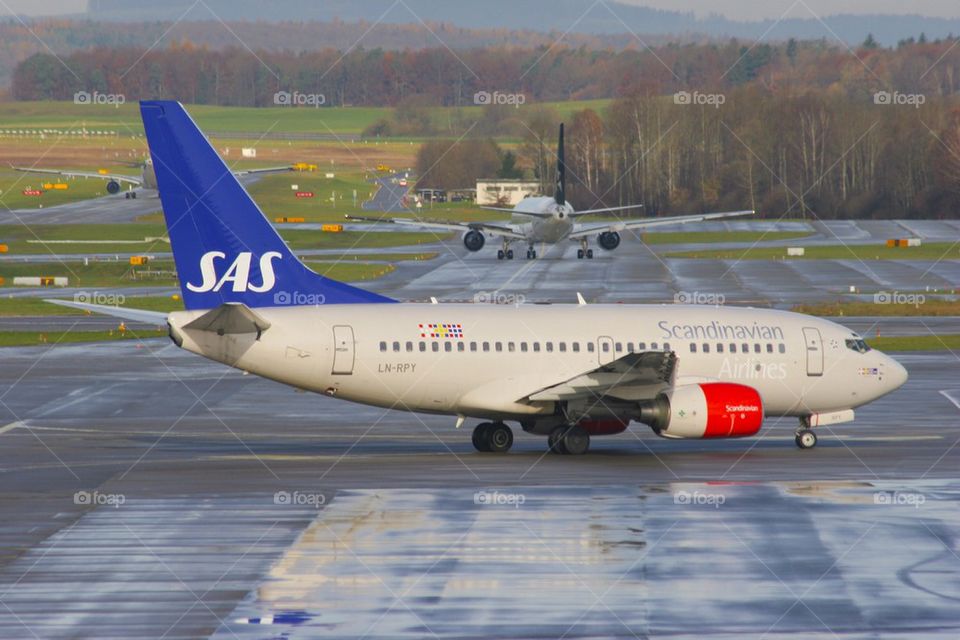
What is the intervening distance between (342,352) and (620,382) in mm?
6142

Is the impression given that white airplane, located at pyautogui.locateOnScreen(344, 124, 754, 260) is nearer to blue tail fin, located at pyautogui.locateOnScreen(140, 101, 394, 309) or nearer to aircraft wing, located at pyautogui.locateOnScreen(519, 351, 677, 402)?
blue tail fin, located at pyautogui.locateOnScreen(140, 101, 394, 309)

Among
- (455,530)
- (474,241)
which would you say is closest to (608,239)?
(474,241)

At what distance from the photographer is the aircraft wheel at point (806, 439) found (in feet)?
117

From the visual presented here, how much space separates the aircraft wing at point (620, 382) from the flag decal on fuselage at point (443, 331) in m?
2.12

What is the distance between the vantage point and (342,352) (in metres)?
32.7

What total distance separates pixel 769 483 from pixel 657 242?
87399 mm

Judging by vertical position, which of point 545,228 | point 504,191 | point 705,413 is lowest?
point 705,413

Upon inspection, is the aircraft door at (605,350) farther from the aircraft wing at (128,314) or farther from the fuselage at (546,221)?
the fuselage at (546,221)

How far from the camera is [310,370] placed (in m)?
32.6

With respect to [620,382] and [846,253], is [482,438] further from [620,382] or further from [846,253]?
[846,253]

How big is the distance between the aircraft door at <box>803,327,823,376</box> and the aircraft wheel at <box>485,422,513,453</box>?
7516 millimetres

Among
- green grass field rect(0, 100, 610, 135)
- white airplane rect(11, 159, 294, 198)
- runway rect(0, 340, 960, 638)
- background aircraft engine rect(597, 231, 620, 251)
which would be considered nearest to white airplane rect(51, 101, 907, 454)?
runway rect(0, 340, 960, 638)

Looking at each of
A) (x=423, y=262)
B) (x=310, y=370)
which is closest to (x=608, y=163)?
(x=423, y=262)

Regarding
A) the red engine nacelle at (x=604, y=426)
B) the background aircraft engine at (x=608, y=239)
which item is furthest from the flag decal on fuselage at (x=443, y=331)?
the background aircraft engine at (x=608, y=239)
